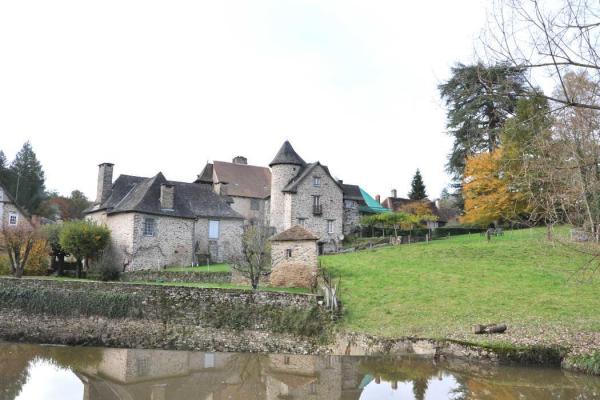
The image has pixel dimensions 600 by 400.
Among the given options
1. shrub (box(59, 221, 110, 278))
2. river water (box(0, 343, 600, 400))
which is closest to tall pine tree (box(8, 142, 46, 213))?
shrub (box(59, 221, 110, 278))

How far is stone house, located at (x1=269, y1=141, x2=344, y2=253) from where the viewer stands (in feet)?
125

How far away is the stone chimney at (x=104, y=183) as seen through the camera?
33812 millimetres

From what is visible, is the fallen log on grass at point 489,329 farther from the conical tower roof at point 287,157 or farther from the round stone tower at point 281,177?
the conical tower roof at point 287,157

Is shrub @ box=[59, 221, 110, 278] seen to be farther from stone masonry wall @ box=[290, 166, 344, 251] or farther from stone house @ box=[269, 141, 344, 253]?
stone masonry wall @ box=[290, 166, 344, 251]

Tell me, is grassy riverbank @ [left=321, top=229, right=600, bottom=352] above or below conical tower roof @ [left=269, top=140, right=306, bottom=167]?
below

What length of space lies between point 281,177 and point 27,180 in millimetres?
32996

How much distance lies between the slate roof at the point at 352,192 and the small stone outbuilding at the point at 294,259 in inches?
658

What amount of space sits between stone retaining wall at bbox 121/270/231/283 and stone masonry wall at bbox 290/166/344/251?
1154 cm

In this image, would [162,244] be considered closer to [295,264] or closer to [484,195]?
[295,264]

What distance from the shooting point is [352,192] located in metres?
44.1

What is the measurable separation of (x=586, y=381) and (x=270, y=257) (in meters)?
16.5

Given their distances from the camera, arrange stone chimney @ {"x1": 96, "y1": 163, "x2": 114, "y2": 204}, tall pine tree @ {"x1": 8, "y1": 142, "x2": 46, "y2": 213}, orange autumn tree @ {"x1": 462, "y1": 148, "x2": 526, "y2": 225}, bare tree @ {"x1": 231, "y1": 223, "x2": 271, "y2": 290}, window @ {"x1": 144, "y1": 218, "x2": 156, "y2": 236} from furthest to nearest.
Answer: tall pine tree @ {"x1": 8, "y1": 142, "x2": 46, "y2": 213} < stone chimney @ {"x1": 96, "y1": 163, "x2": 114, "y2": 204} < orange autumn tree @ {"x1": 462, "y1": 148, "x2": 526, "y2": 225} < window @ {"x1": 144, "y1": 218, "x2": 156, "y2": 236} < bare tree @ {"x1": 231, "y1": 223, "x2": 271, "y2": 290}

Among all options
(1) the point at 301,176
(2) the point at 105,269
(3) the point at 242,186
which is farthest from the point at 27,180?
(2) the point at 105,269

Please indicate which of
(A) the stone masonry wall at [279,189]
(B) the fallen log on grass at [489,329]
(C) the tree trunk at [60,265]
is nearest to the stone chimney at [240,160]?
(A) the stone masonry wall at [279,189]
